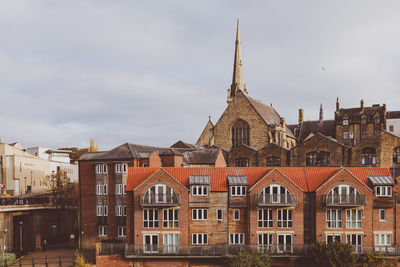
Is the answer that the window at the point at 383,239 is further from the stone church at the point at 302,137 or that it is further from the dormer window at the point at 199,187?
the dormer window at the point at 199,187

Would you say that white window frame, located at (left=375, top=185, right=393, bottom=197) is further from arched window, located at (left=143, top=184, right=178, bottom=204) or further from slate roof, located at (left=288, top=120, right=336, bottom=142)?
slate roof, located at (left=288, top=120, right=336, bottom=142)

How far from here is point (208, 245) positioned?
139 feet

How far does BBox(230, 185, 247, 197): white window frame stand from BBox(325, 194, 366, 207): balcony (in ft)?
26.3

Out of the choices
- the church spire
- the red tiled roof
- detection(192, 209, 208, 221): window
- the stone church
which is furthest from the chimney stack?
detection(192, 209, 208, 221): window

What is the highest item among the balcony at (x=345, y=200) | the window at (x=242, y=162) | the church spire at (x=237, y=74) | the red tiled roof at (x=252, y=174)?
the church spire at (x=237, y=74)

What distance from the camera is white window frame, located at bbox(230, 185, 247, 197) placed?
141ft

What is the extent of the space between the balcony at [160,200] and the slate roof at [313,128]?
41964 mm

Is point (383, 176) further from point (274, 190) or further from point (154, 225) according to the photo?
point (154, 225)

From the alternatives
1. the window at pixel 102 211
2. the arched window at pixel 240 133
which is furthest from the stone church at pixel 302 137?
the window at pixel 102 211

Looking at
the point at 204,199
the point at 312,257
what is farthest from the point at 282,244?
the point at 204,199

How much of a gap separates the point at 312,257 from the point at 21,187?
165ft

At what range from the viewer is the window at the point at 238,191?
4294 cm

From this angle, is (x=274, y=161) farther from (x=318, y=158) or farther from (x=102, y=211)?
(x=102, y=211)

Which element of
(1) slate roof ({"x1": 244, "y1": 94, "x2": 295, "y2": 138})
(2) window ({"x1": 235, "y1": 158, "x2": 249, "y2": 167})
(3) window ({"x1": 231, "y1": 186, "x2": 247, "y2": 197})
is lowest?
(3) window ({"x1": 231, "y1": 186, "x2": 247, "y2": 197})
